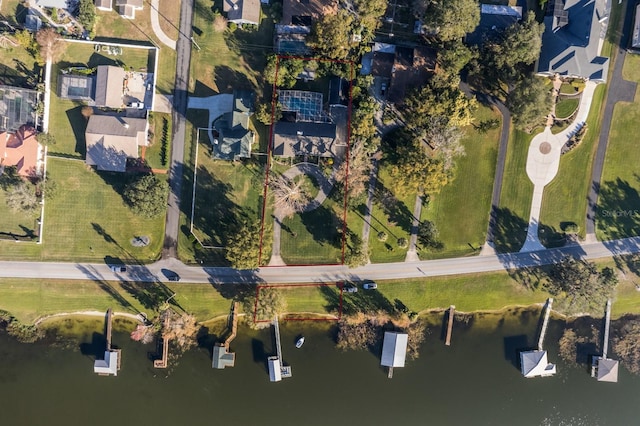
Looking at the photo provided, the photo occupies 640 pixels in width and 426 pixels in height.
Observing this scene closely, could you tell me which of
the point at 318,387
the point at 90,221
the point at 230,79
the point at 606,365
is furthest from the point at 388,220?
the point at 90,221

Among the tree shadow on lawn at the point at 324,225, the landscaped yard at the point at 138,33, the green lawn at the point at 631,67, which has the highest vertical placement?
the green lawn at the point at 631,67

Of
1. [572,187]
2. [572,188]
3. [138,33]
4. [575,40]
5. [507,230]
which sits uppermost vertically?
[575,40]

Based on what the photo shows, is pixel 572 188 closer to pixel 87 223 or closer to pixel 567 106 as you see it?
pixel 567 106

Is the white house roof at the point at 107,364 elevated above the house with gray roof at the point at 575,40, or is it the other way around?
the house with gray roof at the point at 575,40

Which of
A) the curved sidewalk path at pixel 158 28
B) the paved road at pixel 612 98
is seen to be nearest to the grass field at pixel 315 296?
the paved road at pixel 612 98

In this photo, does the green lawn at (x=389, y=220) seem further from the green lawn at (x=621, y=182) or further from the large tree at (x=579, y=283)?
the green lawn at (x=621, y=182)

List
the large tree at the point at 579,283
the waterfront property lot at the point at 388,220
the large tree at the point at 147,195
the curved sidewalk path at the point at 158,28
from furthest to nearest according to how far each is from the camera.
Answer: the waterfront property lot at the point at 388,220 → the curved sidewalk path at the point at 158,28 → the large tree at the point at 579,283 → the large tree at the point at 147,195

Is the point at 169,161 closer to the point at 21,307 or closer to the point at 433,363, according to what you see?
the point at 21,307
